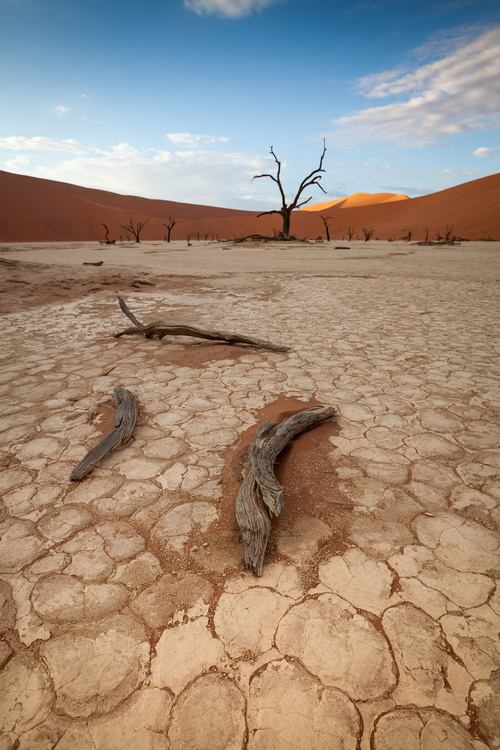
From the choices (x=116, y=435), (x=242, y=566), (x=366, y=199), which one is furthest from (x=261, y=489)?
(x=366, y=199)

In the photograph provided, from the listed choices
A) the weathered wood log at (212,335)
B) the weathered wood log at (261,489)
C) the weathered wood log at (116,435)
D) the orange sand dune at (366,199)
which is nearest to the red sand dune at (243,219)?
→ the orange sand dune at (366,199)

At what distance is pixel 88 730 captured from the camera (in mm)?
892

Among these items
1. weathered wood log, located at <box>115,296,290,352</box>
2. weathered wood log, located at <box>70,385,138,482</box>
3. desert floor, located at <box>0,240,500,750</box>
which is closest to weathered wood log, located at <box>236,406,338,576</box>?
desert floor, located at <box>0,240,500,750</box>

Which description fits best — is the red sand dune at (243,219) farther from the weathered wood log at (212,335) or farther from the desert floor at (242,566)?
the desert floor at (242,566)

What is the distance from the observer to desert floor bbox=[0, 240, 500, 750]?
92 centimetres

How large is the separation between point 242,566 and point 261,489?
0.32m

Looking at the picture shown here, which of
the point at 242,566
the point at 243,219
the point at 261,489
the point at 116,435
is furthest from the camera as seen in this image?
the point at 243,219

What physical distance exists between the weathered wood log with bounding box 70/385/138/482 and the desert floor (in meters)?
0.05

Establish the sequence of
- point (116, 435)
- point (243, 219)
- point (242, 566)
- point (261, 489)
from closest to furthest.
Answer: point (242, 566) < point (261, 489) < point (116, 435) < point (243, 219)

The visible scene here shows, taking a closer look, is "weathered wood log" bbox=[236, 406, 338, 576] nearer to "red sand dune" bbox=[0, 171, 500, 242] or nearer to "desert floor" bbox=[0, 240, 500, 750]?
"desert floor" bbox=[0, 240, 500, 750]

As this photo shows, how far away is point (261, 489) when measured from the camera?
155 centimetres

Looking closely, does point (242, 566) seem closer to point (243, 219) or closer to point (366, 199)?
point (243, 219)

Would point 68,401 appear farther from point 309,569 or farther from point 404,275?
point 404,275

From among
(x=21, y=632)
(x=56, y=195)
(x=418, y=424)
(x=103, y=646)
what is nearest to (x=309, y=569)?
(x=103, y=646)
